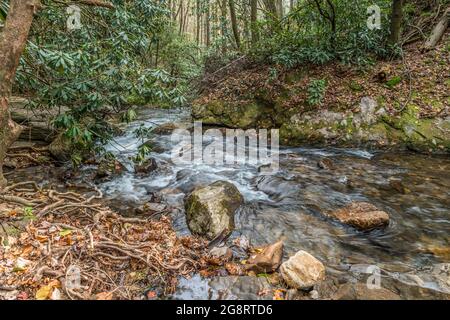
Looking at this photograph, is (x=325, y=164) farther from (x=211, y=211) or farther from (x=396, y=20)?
(x=396, y=20)

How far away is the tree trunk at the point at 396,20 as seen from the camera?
8547mm

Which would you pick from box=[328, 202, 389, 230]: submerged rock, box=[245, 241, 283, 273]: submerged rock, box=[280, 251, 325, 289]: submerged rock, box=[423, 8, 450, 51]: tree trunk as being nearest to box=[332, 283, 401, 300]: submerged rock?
box=[280, 251, 325, 289]: submerged rock

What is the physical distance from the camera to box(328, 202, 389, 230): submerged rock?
14.1 feet

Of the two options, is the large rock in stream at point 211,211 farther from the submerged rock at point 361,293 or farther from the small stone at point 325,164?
the small stone at point 325,164

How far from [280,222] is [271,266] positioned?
1.37m

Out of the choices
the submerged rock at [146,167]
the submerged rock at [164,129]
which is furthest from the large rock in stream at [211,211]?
the submerged rock at [164,129]

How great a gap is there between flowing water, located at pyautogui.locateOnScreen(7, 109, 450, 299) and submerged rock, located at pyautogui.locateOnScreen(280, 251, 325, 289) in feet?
0.92

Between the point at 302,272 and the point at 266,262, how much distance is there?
394 millimetres

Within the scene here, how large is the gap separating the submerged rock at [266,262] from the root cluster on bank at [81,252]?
0.54m

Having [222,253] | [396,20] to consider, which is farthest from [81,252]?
[396,20]

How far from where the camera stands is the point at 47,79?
479 cm

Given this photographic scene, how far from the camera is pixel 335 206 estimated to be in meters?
5.04
